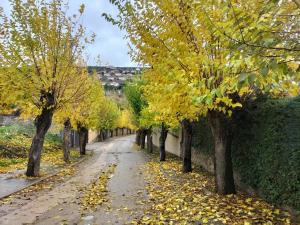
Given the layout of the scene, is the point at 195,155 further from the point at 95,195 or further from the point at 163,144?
the point at 95,195

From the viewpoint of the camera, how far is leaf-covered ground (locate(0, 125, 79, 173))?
21055mm

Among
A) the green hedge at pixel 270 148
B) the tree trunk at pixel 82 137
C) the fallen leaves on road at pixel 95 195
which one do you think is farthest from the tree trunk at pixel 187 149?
the tree trunk at pixel 82 137

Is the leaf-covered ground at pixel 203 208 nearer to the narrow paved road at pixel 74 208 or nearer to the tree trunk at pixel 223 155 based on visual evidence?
the tree trunk at pixel 223 155

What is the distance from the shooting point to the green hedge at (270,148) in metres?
8.30

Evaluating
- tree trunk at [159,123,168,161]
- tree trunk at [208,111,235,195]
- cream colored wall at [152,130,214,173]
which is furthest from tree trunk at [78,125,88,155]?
tree trunk at [208,111,235,195]

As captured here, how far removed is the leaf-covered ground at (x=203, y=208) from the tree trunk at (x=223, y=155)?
0.33m

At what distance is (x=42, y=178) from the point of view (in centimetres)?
1605

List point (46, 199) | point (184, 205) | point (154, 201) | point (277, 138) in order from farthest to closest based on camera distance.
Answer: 1. point (46, 199)
2. point (154, 201)
3. point (184, 205)
4. point (277, 138)

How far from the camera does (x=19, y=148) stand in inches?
998

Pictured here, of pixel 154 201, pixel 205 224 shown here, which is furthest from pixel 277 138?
pixel 154 201

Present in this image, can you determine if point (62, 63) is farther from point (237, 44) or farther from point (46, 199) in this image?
point (237, 44)

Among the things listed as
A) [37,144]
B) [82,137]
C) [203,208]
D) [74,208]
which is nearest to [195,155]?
[37,144]

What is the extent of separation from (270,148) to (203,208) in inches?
94.6

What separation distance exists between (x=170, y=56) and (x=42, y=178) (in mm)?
9530
